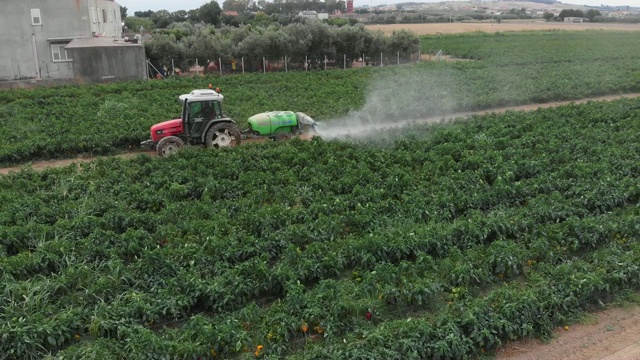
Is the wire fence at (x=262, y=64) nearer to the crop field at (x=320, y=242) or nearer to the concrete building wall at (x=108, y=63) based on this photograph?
the concrete building wall at (x=108, y=63)

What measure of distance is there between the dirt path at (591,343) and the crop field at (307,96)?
44.8ft

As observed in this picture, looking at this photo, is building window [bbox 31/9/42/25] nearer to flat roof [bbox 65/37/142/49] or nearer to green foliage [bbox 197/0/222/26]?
flat roof [bbox 65/37/142/49]

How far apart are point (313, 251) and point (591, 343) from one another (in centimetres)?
453

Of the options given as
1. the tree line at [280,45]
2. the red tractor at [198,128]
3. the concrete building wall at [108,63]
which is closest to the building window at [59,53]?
the concrete building wall at [108,63]

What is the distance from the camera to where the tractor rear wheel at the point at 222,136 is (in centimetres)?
1570

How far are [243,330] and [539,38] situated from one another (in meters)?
64.5

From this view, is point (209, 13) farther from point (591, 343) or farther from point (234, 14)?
point (591, 343)

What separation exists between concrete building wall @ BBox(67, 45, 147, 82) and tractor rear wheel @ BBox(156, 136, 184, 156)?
1717 cm

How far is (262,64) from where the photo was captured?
125 feet

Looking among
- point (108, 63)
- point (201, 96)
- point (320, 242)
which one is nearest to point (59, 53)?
point (108, 63)

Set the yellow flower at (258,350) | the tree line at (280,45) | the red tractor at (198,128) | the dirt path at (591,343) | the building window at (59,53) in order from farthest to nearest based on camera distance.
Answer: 1. the tree line at (280,45)
2. the building window at (59,53)
3. the red tractor at (198,128)
4. the dirt path at (591,343)
5. the yellow flower at (258,350)

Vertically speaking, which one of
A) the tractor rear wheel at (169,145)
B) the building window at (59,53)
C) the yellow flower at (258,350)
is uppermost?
the building window at (59,53)

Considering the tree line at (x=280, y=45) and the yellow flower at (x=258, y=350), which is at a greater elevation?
the tree line at (x=280, y=45)

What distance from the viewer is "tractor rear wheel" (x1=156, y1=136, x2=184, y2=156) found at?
15.5m
